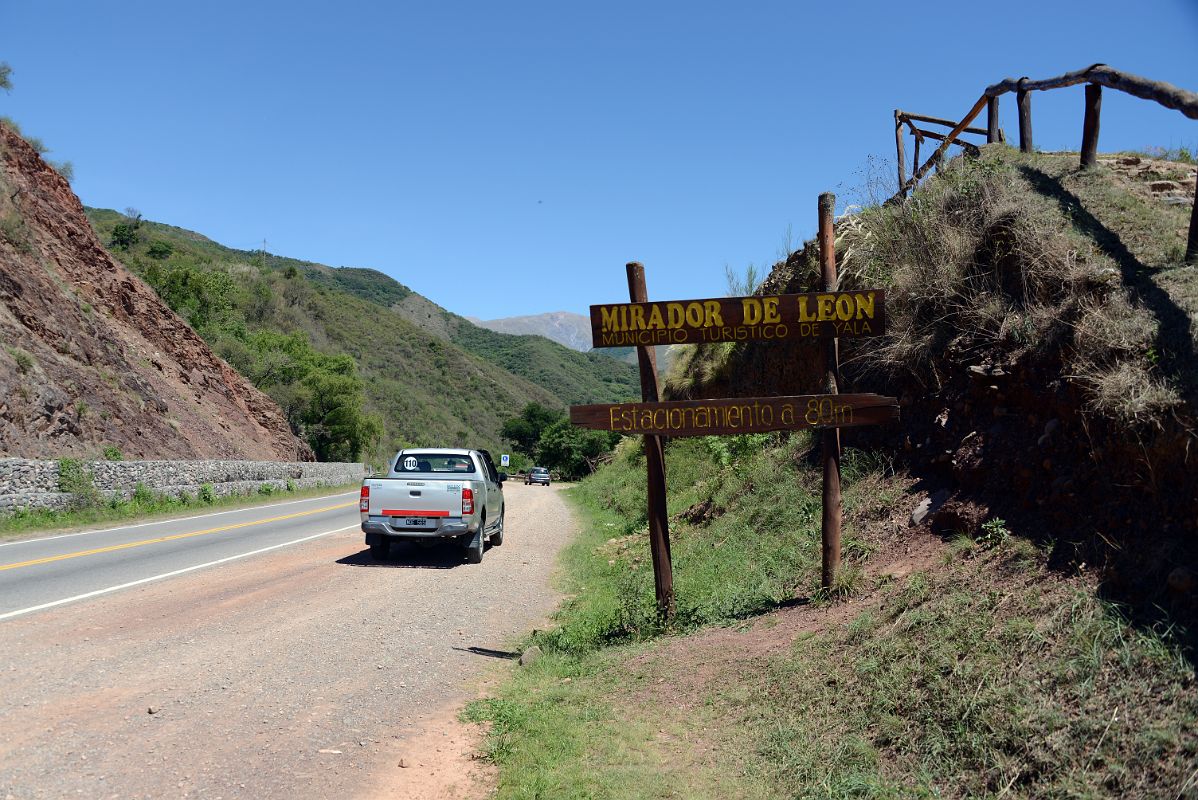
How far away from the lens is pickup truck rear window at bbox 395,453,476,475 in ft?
49.1

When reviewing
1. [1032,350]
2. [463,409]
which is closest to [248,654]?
[1032,350]

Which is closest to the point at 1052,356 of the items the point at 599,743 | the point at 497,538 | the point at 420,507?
the point at 599,743

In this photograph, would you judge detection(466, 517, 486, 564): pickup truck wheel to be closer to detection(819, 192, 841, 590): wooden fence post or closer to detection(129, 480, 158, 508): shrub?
detection(819, 192, 841, 590): wooden fence post

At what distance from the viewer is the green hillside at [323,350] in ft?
159

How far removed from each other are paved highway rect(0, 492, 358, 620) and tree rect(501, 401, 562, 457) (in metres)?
63.8

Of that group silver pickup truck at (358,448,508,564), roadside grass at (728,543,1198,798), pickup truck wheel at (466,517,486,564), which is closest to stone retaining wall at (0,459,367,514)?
silver pickup truck at (358,448,508,564)

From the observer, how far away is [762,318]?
7746 millimetres

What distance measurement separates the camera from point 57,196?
108ft

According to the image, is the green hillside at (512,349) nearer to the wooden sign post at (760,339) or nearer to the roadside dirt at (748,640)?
the wooden sign post at (760,339)

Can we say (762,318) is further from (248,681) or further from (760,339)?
(248,681)

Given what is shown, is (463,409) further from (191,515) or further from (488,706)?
(488,706)

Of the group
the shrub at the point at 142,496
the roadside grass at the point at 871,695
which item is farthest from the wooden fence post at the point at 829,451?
the shrub at the point at 142,496

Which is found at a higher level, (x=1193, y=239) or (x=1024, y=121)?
(x=1024, y=121)

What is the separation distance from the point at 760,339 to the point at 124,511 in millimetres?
18857
